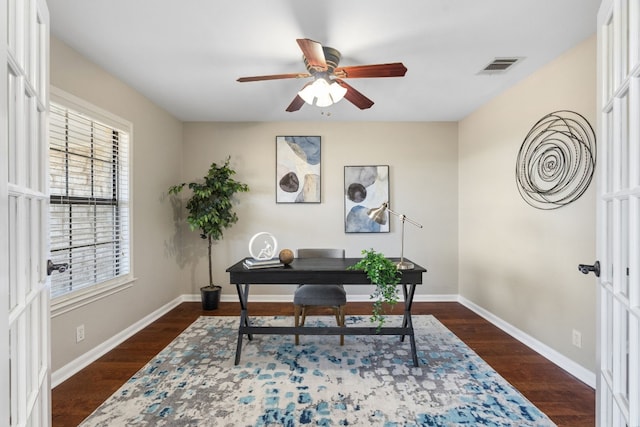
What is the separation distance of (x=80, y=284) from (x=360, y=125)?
3.56m

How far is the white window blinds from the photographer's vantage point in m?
2.26

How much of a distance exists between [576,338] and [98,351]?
3.86 m

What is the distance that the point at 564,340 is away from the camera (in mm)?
2422

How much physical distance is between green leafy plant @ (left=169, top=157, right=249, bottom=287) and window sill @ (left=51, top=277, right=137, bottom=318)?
3.19 ft

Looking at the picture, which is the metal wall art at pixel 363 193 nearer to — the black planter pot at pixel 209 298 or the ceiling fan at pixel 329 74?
the ceiling fan at pixel 329 74

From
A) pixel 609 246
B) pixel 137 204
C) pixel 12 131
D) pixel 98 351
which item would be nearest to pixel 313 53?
pixel 12 131

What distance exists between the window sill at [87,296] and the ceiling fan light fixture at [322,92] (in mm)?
2354

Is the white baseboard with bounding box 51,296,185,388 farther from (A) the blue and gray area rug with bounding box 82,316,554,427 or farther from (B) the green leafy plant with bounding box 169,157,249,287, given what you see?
(B) the green leafy plant with bounding box 169,157,249,287

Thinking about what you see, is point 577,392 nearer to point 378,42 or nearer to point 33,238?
point 378,42

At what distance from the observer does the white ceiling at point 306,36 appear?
74.3 inches

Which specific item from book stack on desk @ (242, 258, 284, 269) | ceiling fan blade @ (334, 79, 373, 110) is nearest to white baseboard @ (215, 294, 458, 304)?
book stack on desk @ (242, 258, 284, 269)

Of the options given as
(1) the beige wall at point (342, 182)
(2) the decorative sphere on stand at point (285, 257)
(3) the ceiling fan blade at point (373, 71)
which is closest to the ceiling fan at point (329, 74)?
(3) the ceiling fan blade at point (373, 71)

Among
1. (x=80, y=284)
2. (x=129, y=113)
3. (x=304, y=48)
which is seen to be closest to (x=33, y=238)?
(x=304, y=48)

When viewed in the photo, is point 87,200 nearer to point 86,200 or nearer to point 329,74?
point 86,200
